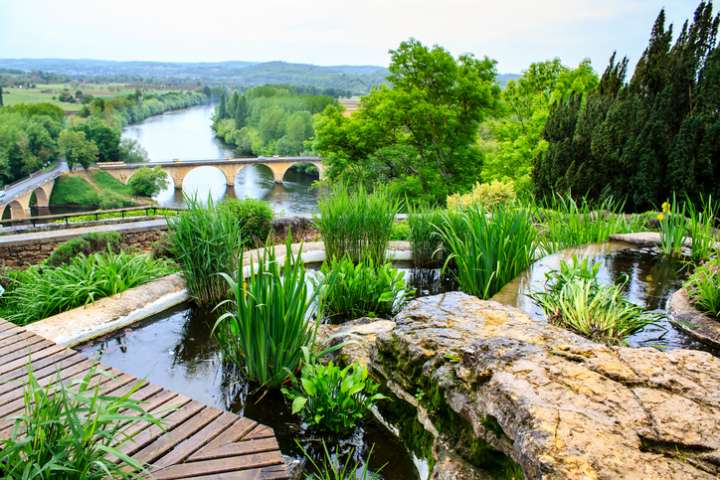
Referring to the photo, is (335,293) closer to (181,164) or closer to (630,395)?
(630,395)

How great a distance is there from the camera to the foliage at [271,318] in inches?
138

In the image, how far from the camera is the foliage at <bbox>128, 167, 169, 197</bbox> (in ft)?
185

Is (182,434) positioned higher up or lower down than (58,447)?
lower down

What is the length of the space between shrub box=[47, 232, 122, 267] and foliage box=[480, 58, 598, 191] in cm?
1335

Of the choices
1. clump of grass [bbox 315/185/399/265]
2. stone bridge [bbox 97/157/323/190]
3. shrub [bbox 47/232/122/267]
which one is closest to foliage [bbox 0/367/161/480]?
clump of grass [bbox 315/185/399/265]

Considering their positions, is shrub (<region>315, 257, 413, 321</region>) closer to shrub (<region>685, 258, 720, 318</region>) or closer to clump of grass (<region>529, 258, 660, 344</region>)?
clump of grass (<region>529, 258, 660, 344</region>)

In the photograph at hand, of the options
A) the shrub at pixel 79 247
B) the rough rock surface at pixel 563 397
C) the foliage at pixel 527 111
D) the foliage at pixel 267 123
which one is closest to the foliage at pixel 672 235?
the rough rock surface at pixel 563 397

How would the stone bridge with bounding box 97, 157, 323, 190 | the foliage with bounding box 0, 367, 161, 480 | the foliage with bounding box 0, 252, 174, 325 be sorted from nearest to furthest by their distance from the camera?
1. the foliage with bounding box 0, 367, 161, 480
2. the foliage with bounding box 0, 252, 174, 325
3. the stone bridge with bounding box 97, 157, 323, 190

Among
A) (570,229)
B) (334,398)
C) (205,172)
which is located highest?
(570,229)

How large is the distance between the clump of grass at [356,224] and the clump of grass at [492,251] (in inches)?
57.3

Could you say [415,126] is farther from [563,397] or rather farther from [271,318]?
[563,397]

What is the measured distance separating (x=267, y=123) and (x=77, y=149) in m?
32.9

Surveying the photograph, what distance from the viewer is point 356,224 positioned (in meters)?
6.29

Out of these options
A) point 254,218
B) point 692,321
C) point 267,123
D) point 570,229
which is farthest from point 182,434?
point 267,123
